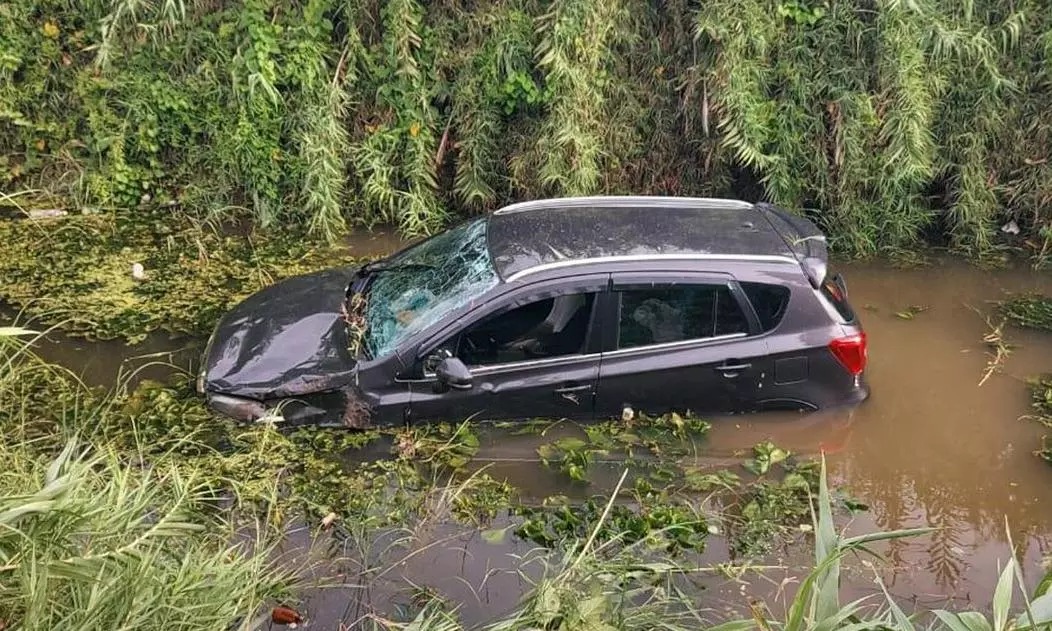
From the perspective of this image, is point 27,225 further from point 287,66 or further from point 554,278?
point 554,278

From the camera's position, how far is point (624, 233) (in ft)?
17.4

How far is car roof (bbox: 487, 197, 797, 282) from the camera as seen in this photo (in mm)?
5078

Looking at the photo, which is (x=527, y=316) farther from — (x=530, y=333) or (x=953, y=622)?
(x=953, y=622)

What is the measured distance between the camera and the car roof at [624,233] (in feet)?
16.7

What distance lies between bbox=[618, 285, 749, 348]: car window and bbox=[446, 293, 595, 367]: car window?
0.82 ft

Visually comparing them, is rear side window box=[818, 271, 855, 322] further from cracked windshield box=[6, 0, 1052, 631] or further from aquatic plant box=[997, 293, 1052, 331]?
aquatic plant box=[997, 293, 1052, 331]

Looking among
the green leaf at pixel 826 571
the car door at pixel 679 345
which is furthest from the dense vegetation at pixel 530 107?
the green leaf at pixel 826 571

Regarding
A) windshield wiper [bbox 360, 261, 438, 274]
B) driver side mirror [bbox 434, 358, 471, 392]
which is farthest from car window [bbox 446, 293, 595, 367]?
windshield wiper [bbox 360, 261, 438, 274]

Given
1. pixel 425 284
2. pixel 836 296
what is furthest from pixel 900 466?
Answer: pixel 425 284

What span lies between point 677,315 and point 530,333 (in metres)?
0.88

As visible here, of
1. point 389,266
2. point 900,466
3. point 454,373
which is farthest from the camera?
point 389,266

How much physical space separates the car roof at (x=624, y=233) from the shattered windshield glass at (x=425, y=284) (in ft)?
0.45

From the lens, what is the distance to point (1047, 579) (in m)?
2.85

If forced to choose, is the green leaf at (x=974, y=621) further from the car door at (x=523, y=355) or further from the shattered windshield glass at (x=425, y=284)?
the shattered windshield glass at (x=425, y=284)
